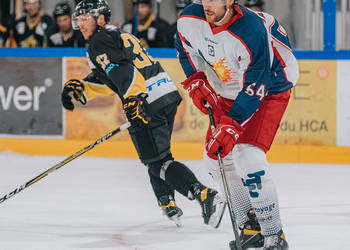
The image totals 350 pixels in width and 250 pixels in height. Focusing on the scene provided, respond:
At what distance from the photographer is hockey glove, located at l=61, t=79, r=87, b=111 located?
419 centimetres

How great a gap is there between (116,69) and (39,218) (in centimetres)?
93

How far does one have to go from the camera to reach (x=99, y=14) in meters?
4.06

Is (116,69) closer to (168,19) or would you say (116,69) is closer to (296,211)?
(296,211)

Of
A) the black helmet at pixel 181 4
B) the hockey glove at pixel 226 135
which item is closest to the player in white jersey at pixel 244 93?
the hockey glove at pixel 226 135

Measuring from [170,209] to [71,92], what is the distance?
0.81m

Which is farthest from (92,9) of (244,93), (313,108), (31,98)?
(31,98)

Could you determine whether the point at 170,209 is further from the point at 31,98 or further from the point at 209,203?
the point at 31,98

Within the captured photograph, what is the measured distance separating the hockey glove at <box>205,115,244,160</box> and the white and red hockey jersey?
37 millimetres

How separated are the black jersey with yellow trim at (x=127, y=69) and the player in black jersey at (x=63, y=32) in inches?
112

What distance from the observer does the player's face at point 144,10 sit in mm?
7164

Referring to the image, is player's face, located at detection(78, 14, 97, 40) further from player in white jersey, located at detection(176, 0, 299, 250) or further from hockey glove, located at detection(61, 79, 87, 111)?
player in white jersey, located at detection(176, 0, 299, 250)

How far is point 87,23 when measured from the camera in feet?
13.3

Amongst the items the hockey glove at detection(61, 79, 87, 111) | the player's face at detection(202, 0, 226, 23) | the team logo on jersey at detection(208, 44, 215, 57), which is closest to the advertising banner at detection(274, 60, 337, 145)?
the hockey glove at detection(61, 79, 87, 111)

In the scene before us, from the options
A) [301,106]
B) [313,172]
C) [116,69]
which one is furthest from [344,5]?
[116,69]
